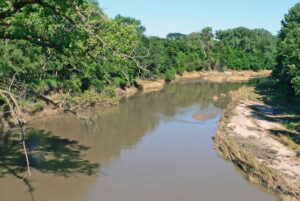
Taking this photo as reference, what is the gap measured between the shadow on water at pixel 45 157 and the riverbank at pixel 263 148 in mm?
11292

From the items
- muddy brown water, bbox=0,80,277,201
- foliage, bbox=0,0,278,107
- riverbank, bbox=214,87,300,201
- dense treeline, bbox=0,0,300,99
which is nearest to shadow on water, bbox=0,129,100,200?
muddy brown water, bbox=0,80,277,201

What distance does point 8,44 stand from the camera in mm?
20719

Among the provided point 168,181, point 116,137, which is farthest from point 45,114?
point 168,181

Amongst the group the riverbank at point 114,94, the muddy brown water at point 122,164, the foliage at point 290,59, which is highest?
the foliage at point 290,59

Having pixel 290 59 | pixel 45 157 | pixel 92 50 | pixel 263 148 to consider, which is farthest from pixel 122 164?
pixel 290 59

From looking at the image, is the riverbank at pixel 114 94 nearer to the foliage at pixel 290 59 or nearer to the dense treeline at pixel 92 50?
the dense treeline at pixel 92 50

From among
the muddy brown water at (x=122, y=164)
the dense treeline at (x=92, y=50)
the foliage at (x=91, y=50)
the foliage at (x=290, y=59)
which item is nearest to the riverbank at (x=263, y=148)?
the muddy brown water at (x=122, y=164)

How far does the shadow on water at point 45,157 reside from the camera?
1994 centimetres

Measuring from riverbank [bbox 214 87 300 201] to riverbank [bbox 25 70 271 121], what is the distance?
1254 centimetres

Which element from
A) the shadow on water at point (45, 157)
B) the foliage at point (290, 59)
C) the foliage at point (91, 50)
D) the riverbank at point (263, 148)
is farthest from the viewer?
the foliage at point (290, 59)

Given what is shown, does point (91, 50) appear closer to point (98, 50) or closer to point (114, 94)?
point (98, 50)

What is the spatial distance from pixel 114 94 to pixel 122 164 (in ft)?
76.9

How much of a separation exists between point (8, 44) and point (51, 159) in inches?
359

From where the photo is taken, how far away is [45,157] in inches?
879
